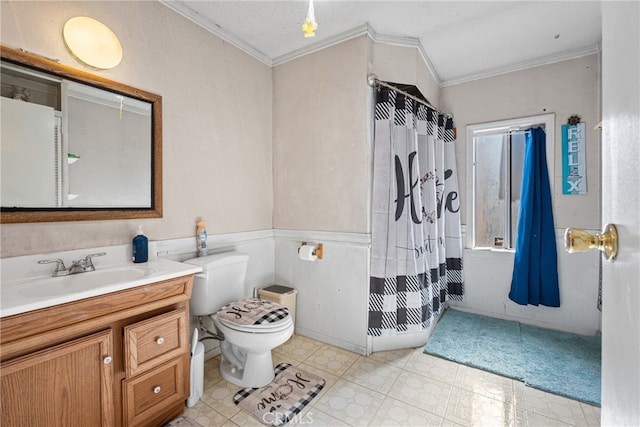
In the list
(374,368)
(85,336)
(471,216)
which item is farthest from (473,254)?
(85,336)

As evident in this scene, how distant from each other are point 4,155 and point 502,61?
344cm

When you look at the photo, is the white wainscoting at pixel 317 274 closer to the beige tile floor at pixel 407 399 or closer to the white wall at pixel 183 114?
the white wall at pixel 183 114

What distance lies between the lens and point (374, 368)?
1913 mm

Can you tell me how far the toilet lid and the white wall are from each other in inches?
23.4

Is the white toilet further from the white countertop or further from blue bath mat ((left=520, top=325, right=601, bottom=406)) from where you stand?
blue bath mat ((left=520, top=325, right=601, bottom=406))

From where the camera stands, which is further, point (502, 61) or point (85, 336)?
point (502, 61)

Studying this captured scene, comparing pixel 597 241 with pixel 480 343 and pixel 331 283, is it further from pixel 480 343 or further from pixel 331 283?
pixel 480 343

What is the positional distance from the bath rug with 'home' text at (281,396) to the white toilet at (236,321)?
7 cm

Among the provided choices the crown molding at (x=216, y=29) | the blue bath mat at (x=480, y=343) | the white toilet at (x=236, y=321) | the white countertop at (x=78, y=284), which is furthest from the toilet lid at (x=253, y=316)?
the crown molding at (x=216, y=29)

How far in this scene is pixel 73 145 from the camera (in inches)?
55.1

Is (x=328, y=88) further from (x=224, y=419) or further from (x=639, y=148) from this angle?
(x=224, y=419)

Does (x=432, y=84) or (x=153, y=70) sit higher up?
(x=432, y=84)

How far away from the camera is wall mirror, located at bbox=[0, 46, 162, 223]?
1.23 m

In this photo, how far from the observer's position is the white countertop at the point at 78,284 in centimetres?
98
